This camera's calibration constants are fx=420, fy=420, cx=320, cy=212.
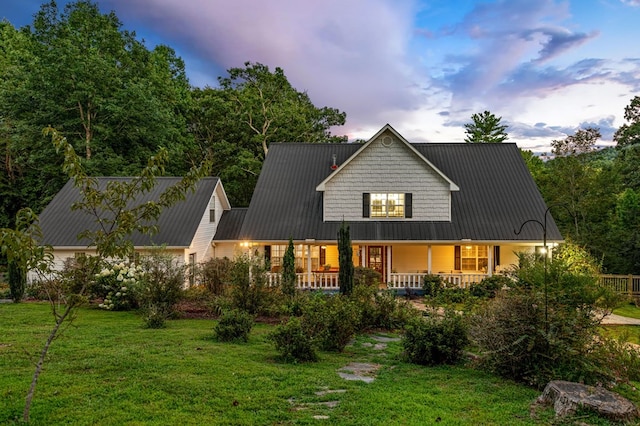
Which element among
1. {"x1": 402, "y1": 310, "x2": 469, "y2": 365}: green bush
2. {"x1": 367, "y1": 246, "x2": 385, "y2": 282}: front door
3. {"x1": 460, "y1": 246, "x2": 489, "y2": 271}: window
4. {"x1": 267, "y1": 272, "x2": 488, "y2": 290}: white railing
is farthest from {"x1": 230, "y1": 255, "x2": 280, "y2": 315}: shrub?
{"x1": 460, "y1": 246, "x2": 489, "y2": 271}: window

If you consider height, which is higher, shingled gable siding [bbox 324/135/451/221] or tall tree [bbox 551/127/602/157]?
tall tree [bbox 551/127/602/157]

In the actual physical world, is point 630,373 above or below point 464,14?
below

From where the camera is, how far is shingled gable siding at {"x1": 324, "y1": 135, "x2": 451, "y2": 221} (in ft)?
67.6

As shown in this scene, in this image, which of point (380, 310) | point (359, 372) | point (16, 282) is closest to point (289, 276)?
point (380, 310)

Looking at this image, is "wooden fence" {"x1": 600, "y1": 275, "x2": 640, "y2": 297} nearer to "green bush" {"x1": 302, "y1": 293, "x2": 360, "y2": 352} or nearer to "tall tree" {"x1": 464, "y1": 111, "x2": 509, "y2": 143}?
"green bush" {"x1": 302, "y1": 293, "x2": 360, "y2": 352}

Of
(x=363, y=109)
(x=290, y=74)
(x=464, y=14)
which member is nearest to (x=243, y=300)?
(x=464, y=14)

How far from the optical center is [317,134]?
37375 millimetres

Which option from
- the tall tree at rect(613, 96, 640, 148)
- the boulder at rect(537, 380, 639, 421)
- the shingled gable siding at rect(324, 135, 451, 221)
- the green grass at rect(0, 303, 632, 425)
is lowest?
the green grass at rect(0, 303, 632, 425)

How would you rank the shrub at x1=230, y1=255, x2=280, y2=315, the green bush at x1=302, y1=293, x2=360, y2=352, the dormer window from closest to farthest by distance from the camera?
the green bush at x1=302, y1=293, x2=360, y2=352, the shrub at x1=230, y1=255, x2=280, y2=315, the dormer window

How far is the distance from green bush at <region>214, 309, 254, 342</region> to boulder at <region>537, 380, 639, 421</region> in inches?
248

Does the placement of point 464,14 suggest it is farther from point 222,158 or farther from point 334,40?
point 222,158

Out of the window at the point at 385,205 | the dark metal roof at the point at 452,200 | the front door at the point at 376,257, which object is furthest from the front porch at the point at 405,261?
the window at the point at 385,205

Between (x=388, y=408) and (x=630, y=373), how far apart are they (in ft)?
18.6

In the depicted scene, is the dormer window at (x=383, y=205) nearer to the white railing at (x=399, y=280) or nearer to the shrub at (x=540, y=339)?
the white railing at (x=399, y=280)
